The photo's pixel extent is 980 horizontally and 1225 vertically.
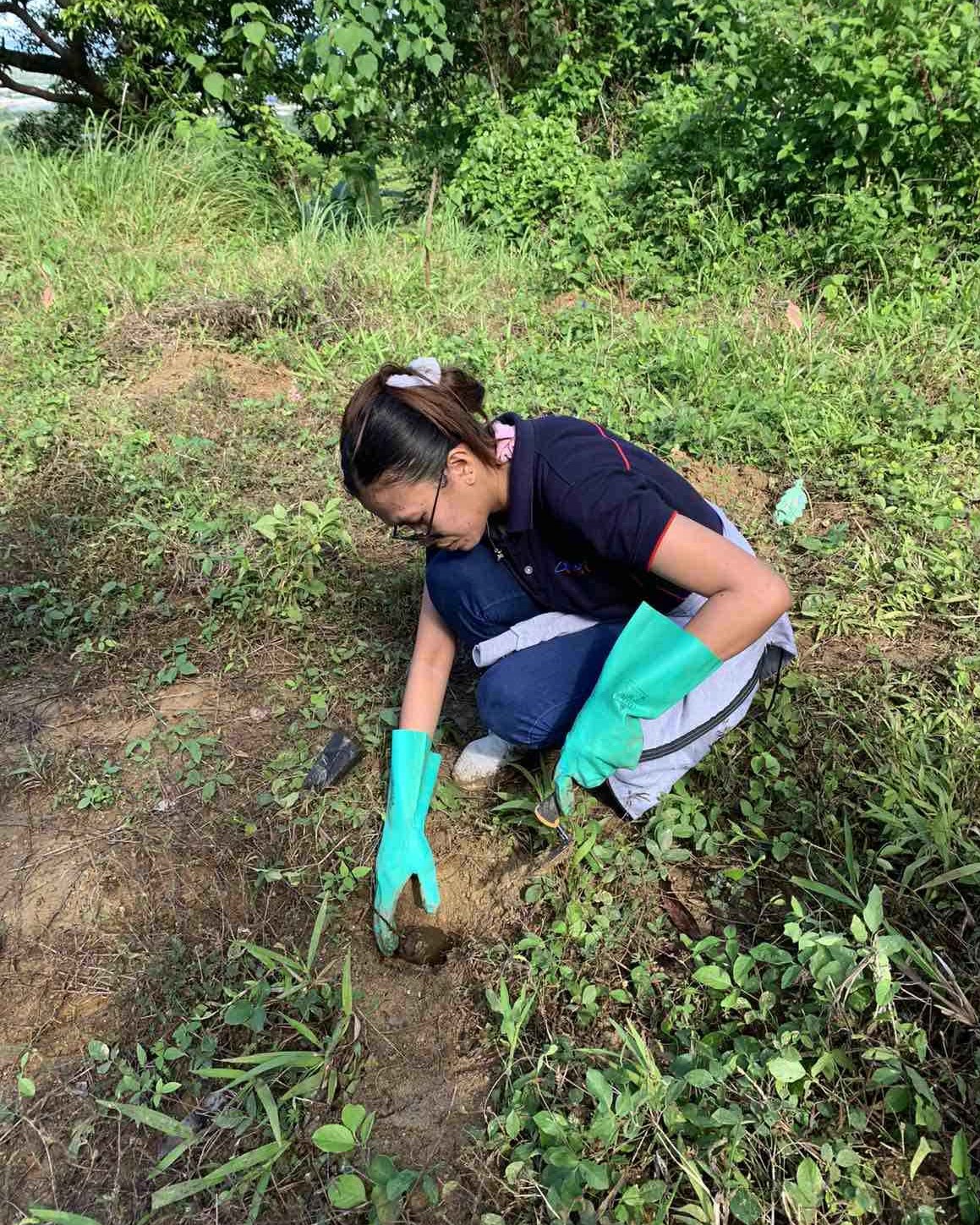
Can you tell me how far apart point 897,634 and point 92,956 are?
2.05m

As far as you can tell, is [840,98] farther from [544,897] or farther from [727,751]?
[544,897]

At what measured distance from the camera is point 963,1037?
1.28m

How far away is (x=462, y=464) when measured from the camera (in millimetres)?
1480

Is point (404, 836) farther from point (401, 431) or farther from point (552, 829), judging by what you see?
point (401, 431)

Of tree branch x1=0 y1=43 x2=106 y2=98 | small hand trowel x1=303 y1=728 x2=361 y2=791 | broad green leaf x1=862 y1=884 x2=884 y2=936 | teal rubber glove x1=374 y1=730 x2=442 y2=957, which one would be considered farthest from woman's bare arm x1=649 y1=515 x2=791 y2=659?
tree branch x1=0 y1=43 x2=106 y2=98

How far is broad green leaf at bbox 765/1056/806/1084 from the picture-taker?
3.92ft

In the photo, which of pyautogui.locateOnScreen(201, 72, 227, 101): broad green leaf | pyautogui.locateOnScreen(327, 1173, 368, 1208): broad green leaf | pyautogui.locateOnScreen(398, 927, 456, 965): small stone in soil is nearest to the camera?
pyautogui.locateOnScreen(327, 1173, 368, 1208): broad green leaf

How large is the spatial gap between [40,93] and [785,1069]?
9516 mm

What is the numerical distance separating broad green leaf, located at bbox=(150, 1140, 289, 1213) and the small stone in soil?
0.42 meters

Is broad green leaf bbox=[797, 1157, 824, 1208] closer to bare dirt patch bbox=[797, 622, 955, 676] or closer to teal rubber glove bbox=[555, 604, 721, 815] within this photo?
teal rubber glove bbox=[555, 604, 721, 815]

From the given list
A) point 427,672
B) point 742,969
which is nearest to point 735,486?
point 427,672

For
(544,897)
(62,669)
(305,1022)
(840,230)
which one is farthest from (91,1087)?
(840,230)

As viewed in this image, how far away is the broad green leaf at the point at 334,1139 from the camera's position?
1.25 metres

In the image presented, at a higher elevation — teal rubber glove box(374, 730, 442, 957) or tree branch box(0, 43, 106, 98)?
tree branch box(0, 43, 106, 98)
